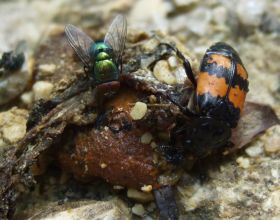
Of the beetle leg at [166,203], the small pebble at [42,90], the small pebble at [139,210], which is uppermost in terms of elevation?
the small pebble at [42,90]

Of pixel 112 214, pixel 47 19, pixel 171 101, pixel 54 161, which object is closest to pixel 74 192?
pixel 54 161

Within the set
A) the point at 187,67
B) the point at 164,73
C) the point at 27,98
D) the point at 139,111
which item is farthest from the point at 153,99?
the point at 27,98

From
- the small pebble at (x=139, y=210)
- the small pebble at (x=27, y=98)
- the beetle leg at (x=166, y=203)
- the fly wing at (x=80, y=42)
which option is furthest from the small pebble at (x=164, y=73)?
the small pebble at (x=27, y=98)

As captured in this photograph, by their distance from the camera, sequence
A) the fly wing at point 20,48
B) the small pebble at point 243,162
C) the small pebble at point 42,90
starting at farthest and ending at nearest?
the fly wing at point 20,48
the small pebble at point 42,90
the small pebble at point 243,162

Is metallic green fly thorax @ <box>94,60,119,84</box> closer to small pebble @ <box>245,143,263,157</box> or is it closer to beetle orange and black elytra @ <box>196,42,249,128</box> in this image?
beetle orange and black elytra @ <box>196,42,249,128</box>

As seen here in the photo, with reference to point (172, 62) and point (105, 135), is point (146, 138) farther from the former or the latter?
point (172, 62)

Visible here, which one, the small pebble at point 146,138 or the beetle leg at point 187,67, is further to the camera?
the beetle leg at point 187,67

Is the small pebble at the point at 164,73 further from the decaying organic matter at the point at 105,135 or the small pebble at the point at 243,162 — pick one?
the small pebble at the point at 243,162
